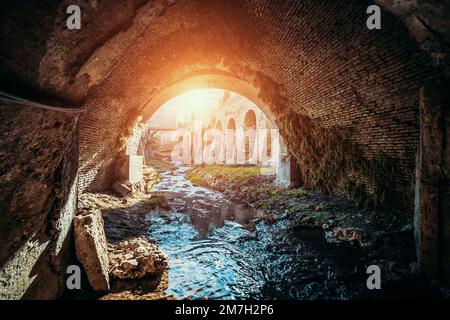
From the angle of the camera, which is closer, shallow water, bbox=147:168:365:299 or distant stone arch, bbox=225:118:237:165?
shallow water, bbox=147:168:365:299

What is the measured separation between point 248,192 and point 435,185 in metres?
6.41

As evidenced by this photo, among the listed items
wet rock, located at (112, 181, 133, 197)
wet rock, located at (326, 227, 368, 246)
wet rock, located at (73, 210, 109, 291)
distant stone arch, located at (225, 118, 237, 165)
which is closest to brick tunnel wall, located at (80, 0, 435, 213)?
wet rock, located at (112, 181, 133, 197)

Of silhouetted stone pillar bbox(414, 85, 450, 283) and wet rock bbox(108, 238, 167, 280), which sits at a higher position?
silhouetted stone pillar bbox(414, 85, 450, 283)

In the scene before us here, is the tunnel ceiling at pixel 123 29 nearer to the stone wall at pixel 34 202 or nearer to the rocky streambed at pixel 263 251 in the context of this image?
the stone wall at pixel 34 202

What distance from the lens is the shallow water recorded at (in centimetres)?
312

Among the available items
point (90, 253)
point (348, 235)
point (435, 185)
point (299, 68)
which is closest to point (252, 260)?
point (348, 235)

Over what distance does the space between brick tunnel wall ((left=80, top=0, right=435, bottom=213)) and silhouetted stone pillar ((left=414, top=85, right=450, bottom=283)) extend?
727 mm

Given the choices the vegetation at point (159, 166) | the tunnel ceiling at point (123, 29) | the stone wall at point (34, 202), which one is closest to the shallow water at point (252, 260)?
the stone wall at point (34, 202)

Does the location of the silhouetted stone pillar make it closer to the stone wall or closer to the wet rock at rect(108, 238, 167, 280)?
the wet rock at rect(108, 238, 167, 280)

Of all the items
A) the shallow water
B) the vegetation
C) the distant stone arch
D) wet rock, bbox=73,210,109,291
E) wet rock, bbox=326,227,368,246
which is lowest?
the shallow water

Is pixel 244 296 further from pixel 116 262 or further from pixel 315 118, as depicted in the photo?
→ pixel 315 118

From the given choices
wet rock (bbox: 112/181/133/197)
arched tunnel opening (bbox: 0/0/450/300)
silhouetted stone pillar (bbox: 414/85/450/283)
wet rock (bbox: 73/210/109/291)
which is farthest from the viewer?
wet rock (bbox: 112/181/133/197)

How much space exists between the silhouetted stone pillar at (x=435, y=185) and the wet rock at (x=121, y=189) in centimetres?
782
